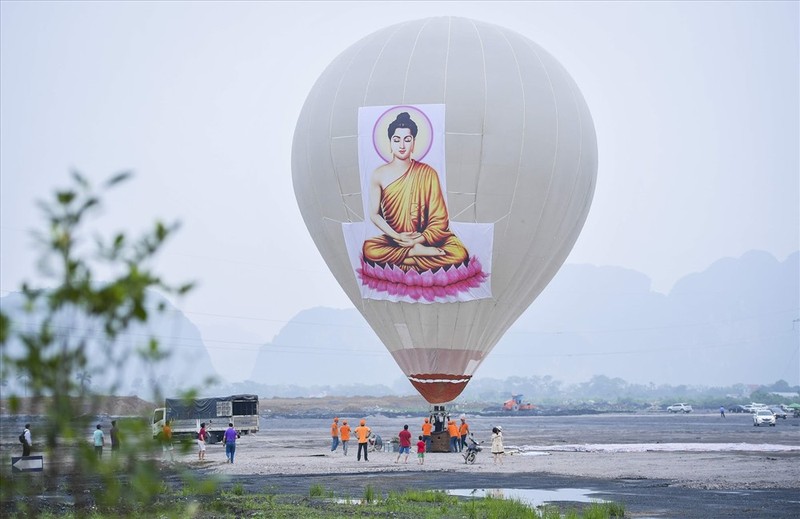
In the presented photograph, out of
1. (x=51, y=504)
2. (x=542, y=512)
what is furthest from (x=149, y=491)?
(x=51, y=504)

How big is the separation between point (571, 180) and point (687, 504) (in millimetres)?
17919

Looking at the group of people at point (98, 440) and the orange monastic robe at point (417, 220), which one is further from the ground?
the orange monastic robe at point (417, 220)

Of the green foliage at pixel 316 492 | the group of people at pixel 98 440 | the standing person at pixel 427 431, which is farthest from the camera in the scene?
the standing person at pixel 427 431

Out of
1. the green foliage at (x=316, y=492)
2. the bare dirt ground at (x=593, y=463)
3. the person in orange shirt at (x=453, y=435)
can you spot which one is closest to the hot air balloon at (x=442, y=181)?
the person in orange shirt at (x=453, y=435)

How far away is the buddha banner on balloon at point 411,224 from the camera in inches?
1496

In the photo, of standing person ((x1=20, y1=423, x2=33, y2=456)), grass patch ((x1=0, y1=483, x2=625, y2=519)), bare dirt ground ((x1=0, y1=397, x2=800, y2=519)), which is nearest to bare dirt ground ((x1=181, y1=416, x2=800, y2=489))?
bare dirt ground ((x1=0, y1=397, x2=800, y2=519))

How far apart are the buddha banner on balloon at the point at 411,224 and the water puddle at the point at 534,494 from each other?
40.3 ft

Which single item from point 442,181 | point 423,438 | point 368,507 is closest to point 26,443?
point 368,507

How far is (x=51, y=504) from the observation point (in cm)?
2295

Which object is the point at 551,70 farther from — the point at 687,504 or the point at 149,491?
the point at 149,491

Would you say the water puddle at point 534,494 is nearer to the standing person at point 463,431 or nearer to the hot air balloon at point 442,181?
the hot air balloon at point 442,181

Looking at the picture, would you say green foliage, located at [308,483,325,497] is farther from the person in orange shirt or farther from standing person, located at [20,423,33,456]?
the person in orange shirt

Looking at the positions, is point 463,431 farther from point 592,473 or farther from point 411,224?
point 592,473

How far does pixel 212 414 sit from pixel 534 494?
33.8 m
